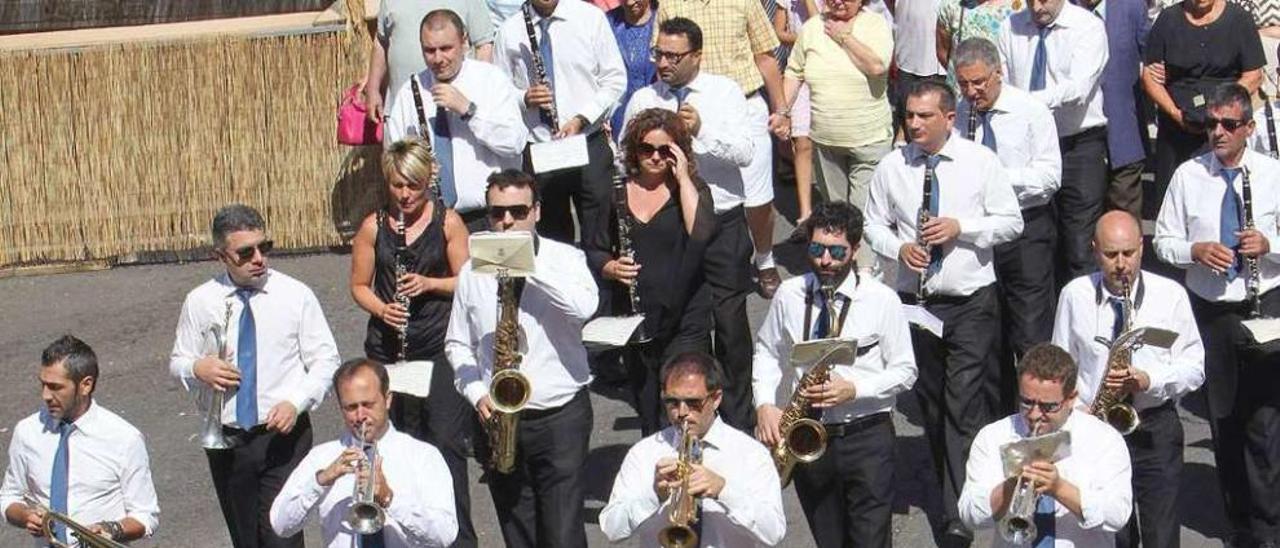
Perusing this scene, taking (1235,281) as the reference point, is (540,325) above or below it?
below

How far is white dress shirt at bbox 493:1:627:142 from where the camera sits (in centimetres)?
1238

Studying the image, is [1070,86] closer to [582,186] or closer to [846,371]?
[582,186]

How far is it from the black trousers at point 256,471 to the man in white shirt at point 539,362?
801 millimetres

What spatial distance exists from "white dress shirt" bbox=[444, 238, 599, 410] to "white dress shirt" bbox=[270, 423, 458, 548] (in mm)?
931

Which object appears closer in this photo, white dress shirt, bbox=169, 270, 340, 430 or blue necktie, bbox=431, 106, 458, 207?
white dress shirt, bbox=169, 270, 340, 430

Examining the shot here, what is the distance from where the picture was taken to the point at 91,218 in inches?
594

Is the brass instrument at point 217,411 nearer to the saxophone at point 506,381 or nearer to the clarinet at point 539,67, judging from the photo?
the saxophone at point 506,381

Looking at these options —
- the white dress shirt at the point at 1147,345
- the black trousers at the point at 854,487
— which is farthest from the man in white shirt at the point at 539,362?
the white dress shirt at the point at 1147,345

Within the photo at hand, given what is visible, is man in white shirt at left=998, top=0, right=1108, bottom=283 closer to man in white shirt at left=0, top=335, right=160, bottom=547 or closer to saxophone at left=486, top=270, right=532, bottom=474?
saxophone at left=486, top=270, right=532, bottom=474

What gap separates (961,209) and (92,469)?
162 inches

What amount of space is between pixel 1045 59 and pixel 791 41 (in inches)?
110

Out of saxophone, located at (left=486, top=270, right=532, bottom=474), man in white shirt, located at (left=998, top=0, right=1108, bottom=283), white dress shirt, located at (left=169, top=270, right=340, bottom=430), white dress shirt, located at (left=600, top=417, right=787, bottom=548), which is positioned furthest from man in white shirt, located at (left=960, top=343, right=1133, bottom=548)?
man in white shirt, located at (left=998, top=0, right=1108, bottom=283)

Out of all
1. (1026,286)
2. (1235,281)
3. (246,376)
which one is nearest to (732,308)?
(1026,286)

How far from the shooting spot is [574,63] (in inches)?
488
